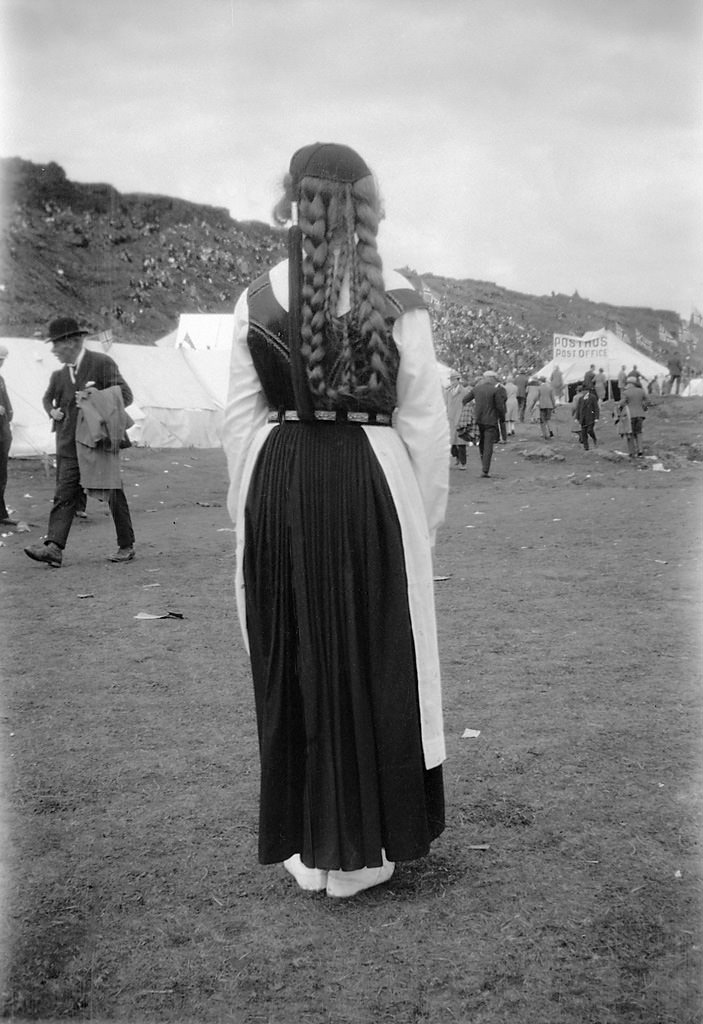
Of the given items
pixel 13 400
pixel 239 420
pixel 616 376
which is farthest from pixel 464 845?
pixel 616 376

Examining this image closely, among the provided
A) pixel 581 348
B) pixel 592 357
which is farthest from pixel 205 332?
pixel 581 348

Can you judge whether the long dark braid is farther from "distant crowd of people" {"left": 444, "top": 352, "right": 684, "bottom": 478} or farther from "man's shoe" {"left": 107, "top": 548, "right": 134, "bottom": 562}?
"distant crowd of people" {"left": 444, "top": 352, "right": 684, "bottom": 478}

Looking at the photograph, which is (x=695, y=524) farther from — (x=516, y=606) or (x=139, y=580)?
(x=139, y=580)

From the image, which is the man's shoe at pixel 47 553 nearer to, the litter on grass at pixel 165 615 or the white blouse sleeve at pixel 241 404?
the litter on grass at pixel 165 615

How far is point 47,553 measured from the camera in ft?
27.2

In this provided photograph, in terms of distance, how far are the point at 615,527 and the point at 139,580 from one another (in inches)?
213

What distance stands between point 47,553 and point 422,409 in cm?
607

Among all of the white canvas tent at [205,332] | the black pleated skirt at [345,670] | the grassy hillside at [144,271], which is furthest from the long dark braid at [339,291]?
the grassy hillside at [144,271]

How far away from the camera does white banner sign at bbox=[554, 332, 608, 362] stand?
138 feet

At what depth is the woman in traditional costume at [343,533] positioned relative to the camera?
2.79 metres

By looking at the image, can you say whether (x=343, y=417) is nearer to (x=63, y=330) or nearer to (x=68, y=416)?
(x=63, y=330)

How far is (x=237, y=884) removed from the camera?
9.78ft

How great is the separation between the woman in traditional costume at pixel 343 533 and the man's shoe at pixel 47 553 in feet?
18.9

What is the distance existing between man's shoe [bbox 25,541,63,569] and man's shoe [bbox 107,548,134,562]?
496 millimetres
